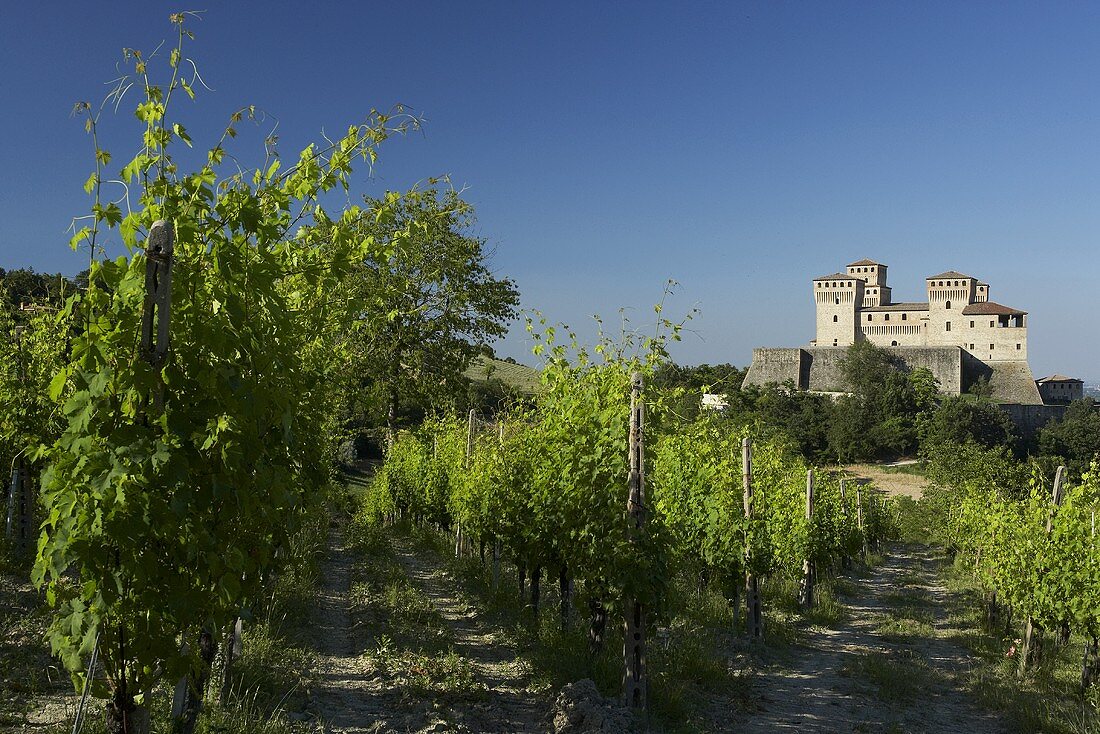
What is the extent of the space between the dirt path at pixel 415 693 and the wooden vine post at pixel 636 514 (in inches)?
32.2

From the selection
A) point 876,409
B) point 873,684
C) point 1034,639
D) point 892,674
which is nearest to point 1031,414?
point 876,409

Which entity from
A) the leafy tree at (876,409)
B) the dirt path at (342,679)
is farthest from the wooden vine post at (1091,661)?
the leafy tree at (876,409)

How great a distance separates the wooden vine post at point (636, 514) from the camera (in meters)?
6.48

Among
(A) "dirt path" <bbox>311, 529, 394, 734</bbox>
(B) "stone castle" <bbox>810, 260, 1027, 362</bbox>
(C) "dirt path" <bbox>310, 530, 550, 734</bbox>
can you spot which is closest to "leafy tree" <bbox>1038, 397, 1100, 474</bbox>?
(B) "stone castle" <bbox>810, 260, 1027, 362</bbox>

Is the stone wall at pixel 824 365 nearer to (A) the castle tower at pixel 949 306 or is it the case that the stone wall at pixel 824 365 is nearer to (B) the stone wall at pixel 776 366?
(B) the stone wall at pixel 776 366

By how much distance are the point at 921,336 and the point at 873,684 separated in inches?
3161

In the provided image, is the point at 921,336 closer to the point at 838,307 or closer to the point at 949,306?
the point at 949,306

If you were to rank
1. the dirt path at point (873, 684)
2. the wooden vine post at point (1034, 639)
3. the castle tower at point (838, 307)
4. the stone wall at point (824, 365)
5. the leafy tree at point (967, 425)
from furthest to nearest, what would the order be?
1. the castle tower at point (838, 307)
2. the stone wall at point (824, 365)
3. the leafy tree at point (967, 425)
4. the wooden vine post at point (1034, 639)
5. the dirt path at point (873, 684)

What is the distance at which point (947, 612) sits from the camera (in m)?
14.7

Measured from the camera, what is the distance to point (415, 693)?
6277 millimetres

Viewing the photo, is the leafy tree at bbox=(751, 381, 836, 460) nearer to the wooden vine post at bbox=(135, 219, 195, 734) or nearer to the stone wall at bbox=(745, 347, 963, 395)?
the stone wall at bbox=(745, 347, 963, 395)

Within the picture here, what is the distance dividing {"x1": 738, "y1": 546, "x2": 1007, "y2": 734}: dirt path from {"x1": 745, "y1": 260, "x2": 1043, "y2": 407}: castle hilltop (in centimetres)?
6212

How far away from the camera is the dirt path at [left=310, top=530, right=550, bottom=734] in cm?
571

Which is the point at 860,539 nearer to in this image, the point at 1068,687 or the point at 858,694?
the point at 1068,687
